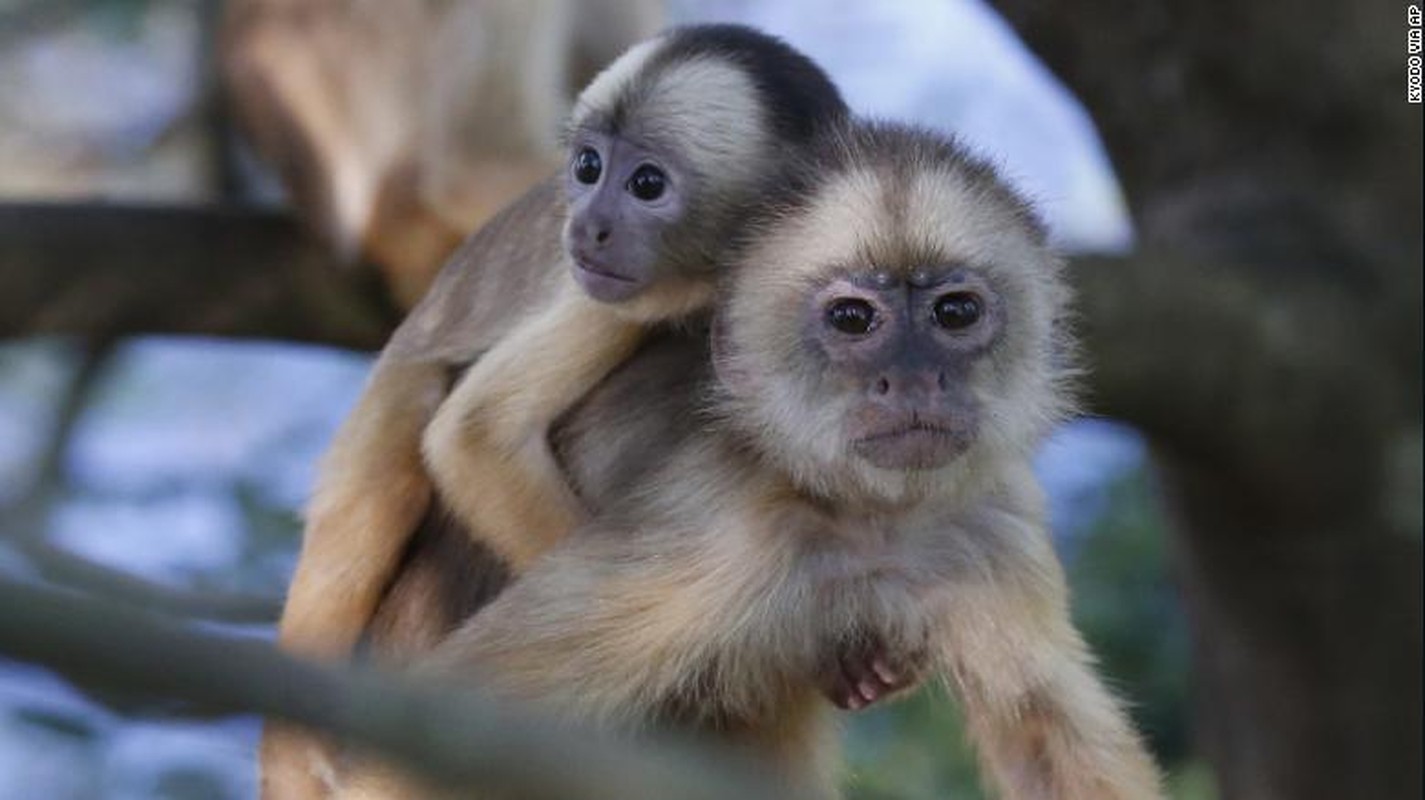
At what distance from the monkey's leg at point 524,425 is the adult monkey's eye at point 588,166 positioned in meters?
0.21

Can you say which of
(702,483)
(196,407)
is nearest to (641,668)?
(702,483)

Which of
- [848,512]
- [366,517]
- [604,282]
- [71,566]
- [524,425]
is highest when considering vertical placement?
[604,282]

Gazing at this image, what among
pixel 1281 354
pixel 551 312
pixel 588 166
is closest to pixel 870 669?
pixel 551 312

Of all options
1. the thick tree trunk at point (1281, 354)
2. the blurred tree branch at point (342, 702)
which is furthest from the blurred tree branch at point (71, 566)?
the thick tree trunk at point (1281, 354)

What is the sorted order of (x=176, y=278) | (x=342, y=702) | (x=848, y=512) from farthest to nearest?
(x=176, y=278) < (x=848, y=512) < (x=342, y=702)

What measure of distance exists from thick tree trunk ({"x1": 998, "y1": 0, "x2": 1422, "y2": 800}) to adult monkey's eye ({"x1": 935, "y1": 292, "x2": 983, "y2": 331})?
385 centimetres

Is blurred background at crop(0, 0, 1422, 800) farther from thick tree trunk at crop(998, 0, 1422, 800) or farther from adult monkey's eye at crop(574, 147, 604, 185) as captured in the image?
adult monkey's eye at crop(574, 147, 604, 185)

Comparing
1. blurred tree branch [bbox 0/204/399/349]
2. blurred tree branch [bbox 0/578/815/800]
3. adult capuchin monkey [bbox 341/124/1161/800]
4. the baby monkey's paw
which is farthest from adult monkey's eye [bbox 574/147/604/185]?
blurred tree branch [bbox 0/204/399/349]

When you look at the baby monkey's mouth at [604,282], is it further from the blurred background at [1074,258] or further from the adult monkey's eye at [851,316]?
the blurred background at [1074,258]

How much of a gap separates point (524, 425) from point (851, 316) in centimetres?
75

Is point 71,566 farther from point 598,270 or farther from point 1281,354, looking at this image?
point 1281,354

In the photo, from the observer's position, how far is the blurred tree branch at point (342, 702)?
5.56 feet

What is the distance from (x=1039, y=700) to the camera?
405 cm

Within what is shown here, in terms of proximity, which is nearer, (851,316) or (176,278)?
(851,316)
